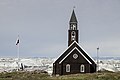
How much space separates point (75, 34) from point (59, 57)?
4663mm

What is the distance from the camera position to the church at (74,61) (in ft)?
→ 198

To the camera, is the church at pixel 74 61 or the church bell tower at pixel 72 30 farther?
the church bell tower at pixel 72 30

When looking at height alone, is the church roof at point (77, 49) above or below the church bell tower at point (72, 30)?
below

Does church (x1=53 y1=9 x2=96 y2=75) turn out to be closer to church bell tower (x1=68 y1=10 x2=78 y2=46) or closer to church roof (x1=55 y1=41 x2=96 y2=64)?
church roof (x1=55 y1=41 x2=96 y2=64)

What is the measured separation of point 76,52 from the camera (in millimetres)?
60031

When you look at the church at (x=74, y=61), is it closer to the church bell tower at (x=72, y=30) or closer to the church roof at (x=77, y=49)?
the church roof at (x=77, y=49)

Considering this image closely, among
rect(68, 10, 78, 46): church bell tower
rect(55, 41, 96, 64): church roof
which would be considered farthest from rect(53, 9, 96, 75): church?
rect(68, 10, 78, 46): church bell tower

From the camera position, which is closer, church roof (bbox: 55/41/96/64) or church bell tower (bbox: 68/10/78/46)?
church roof (bbox: 55/41/96/64)

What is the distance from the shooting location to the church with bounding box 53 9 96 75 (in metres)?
60.2

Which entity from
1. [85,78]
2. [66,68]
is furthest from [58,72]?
[85,78]

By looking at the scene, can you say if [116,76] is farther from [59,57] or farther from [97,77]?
[59,57]

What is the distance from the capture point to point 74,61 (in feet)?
199

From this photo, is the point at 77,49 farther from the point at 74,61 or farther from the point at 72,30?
the point at 72,30

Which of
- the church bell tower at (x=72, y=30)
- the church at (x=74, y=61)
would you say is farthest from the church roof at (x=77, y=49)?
the church bell tower at (x=72, y=30)
